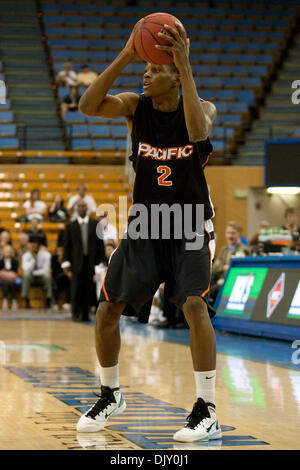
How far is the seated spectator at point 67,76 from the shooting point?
1998 centimetres

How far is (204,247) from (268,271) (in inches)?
236

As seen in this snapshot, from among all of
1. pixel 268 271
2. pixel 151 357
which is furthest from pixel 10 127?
pixel 151 357

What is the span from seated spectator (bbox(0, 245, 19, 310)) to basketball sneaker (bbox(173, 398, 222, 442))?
12.2 metres

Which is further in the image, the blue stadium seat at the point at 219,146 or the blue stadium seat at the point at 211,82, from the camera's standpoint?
the blue stadium seat at the point at 211,82

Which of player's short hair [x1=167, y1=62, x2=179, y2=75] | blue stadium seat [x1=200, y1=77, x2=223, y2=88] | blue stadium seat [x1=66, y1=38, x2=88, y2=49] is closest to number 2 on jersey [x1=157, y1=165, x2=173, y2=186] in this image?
player's short hair [x1=167, y1=62, x2=179, y2=75]

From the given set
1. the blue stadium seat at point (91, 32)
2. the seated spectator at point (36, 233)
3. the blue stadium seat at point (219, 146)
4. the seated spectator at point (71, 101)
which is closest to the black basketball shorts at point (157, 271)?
the seated spectator at point (36, 233)

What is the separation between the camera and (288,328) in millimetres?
8938

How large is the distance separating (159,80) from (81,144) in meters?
15.8

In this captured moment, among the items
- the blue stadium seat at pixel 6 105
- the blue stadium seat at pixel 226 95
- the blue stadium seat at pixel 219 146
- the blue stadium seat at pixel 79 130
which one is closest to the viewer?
the blue stadium seat at pixel 219 146

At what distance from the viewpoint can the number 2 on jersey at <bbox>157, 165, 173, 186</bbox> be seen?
3.93m

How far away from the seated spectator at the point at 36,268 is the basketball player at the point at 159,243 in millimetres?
11719

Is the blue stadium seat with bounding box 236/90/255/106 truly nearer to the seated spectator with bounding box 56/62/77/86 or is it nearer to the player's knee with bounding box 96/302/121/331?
the seated spectator with bounding box 56/62/77/86

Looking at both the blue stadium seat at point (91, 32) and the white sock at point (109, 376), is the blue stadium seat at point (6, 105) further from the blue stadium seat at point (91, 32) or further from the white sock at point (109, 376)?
the white sock at point (109, 376)
